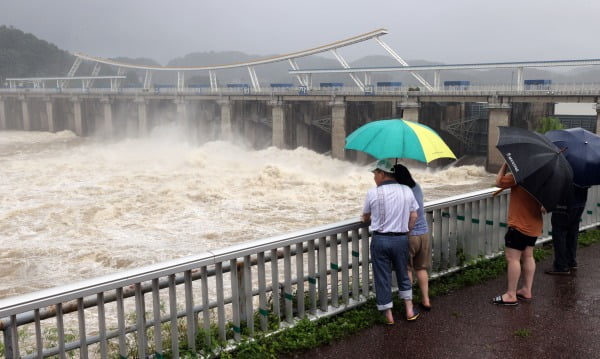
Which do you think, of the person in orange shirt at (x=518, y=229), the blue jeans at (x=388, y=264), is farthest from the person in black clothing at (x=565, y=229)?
the blue jeans at (x=388, y=264)

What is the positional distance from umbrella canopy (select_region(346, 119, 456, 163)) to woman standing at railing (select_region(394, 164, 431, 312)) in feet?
0.91

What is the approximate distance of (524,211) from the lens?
5762 millimetres

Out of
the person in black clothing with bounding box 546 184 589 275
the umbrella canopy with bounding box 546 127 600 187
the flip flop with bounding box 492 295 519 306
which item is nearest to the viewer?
the flip flop with bounding box 492 295 519 306

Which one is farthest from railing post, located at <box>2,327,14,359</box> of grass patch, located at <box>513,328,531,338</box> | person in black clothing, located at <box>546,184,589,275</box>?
person in black clothing, located at <box>546,184,589,275</box>

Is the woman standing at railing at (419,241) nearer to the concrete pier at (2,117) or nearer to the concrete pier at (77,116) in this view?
the concrete pier at (77,116)

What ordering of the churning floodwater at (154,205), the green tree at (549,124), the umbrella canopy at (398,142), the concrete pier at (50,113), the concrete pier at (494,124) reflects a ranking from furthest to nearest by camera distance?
1. the concrete pier at (50,113)
2. the concrete pier at (494,124)
3. the green tree at (549,124)
4. the churning floodwater at (154,205)
5. the umbrella canopy at (398,142)

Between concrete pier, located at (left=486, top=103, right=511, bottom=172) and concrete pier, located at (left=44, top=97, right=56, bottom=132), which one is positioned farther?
concrete pier, located at (left=44, top=97, right=56, bottom=132)

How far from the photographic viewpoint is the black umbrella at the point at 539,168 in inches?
212

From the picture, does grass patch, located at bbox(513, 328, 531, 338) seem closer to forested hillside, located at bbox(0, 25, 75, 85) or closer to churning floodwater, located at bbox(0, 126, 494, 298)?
churning floodwater, located at bbox(0, 126, 494, 298)

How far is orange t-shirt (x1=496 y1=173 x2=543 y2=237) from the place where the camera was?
5.76m

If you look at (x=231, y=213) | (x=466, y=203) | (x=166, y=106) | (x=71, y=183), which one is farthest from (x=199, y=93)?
(x=466, y=203)

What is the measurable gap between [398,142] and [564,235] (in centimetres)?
309

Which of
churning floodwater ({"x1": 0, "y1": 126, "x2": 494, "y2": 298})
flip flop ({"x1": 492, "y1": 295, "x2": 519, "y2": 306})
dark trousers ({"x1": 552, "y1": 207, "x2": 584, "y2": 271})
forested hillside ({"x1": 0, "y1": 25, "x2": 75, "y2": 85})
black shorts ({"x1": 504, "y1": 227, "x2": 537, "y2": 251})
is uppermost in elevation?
forested hillside ({"x1": 0, "y1": 25, "x2": 75, "y2": 85})

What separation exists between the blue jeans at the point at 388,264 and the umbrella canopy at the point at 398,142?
783 mm
